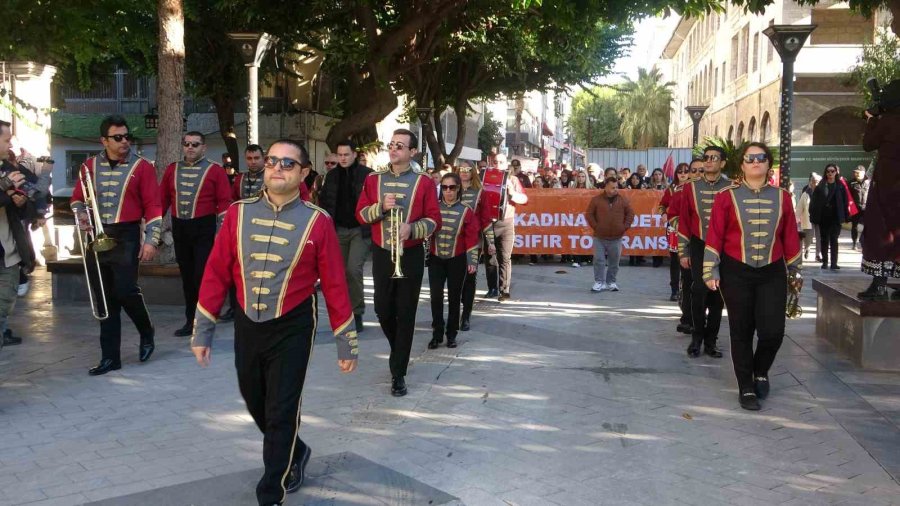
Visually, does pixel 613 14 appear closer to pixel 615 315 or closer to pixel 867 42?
pixel 615 315

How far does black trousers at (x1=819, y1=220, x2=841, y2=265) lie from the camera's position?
16.4 m

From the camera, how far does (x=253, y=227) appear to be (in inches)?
173

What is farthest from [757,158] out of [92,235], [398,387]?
[92,235]

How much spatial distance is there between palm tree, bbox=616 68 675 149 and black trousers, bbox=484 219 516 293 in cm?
6742

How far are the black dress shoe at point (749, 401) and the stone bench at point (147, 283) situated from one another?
273 inches

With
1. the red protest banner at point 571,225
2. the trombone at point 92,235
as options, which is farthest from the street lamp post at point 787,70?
the trombone at point 92,235

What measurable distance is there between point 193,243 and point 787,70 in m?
7.20

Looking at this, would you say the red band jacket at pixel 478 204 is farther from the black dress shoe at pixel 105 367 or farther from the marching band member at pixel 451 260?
the black dress shoe at pixel 105 367

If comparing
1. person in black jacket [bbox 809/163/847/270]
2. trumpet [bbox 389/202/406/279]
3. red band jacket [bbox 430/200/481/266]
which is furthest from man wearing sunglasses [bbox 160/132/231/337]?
person in black jacket [bbox 809/163/847/270]

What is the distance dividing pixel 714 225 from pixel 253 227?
375 centimetres

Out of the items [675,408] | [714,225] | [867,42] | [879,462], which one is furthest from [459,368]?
[867,42]

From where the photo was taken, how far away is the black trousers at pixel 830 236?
1638 centimetres

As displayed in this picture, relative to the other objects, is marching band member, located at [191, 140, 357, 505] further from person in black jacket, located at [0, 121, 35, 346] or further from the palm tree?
the palm tree

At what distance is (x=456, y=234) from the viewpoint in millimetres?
8484
